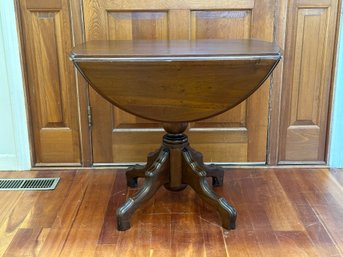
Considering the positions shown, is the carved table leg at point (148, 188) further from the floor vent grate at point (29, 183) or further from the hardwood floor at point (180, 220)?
the floor vent grate at point (29, 183)

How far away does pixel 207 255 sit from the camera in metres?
1.53

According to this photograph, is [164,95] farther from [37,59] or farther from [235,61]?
[37,59]

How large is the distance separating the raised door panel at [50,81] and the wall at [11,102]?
5 cm

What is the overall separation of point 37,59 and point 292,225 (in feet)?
4.82

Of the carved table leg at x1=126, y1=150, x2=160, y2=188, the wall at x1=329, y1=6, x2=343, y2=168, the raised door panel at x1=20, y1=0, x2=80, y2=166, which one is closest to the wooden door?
the raised door panel at x1=20, y1=0, x2=80, y2=166

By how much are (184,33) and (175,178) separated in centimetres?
74

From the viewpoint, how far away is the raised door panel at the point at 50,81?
204cm

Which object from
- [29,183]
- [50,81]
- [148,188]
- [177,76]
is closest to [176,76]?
[177,76]

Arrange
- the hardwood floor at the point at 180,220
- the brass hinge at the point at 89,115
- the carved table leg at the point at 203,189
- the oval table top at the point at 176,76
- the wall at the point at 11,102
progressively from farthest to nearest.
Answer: the brass hinge at the point at 89,115 < the wall at the point at 11,102 < the carved table leg at the point at 203,189 < the hardwood floor at the point at 180,220 < the oval table top at the point at 176,76

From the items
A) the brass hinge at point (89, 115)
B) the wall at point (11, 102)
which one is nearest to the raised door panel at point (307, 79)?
the brass hinge at point (89, 115)

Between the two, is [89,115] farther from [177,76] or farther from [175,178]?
[177,76]

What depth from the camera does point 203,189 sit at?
1.77 metres

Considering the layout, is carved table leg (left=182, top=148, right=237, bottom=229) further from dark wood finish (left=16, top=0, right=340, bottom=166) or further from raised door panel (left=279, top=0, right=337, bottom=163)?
raised door panel (left=279, top=0, right=337, bottom=163)

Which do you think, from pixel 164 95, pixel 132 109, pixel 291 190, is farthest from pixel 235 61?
pixel 291 190
